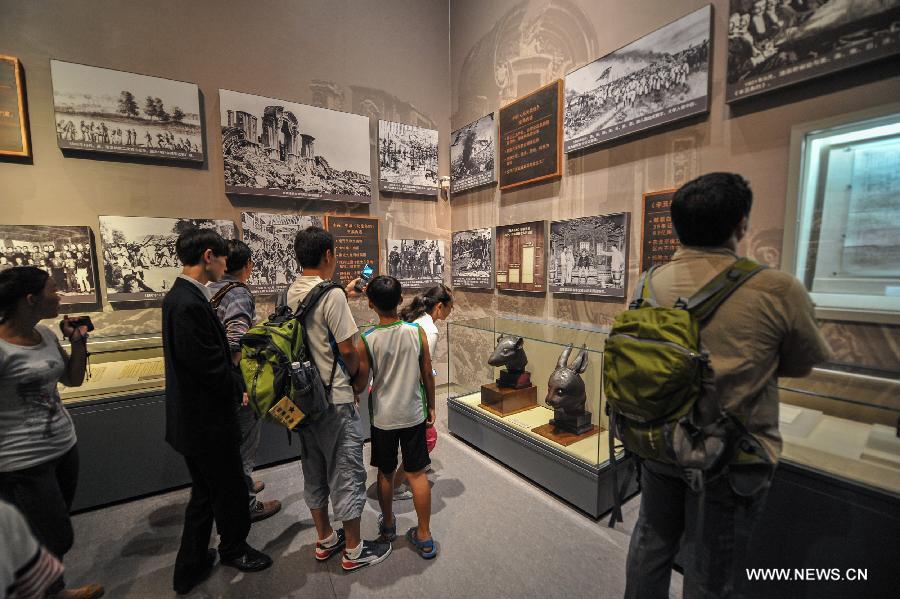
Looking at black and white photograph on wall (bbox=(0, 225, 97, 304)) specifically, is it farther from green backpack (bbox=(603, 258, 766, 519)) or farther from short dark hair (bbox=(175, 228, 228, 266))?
green backpack (bbox=(603, 258, 766, 519))

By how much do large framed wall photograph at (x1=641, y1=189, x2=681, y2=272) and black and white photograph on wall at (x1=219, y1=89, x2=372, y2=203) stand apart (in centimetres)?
320

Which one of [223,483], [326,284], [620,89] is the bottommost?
[223,483]

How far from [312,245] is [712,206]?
1.83 meters

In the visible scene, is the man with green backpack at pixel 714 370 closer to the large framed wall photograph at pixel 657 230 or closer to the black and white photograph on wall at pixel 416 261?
the large framed wall photograph at pixel 657 230

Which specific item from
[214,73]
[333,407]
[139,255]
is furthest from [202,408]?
[214,73]

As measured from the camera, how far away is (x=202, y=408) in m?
1.96

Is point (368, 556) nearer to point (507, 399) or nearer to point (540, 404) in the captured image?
point (507, 399)

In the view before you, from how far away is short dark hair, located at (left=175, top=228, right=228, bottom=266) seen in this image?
79.8 inches

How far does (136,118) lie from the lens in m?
3.60

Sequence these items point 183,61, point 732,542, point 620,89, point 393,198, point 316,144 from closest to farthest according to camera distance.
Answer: point 732,542, point 620,89, point 183,61, point 316,144, point 393,198

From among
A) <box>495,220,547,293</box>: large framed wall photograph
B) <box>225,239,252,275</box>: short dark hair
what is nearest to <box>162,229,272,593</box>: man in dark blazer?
<box>225,239,252,275</box>: short dark hair

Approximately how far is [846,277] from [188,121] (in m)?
5.36

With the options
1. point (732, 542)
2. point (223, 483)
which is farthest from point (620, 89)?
point (223, 483)

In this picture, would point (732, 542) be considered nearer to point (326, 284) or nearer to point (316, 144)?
point (326, 284)
